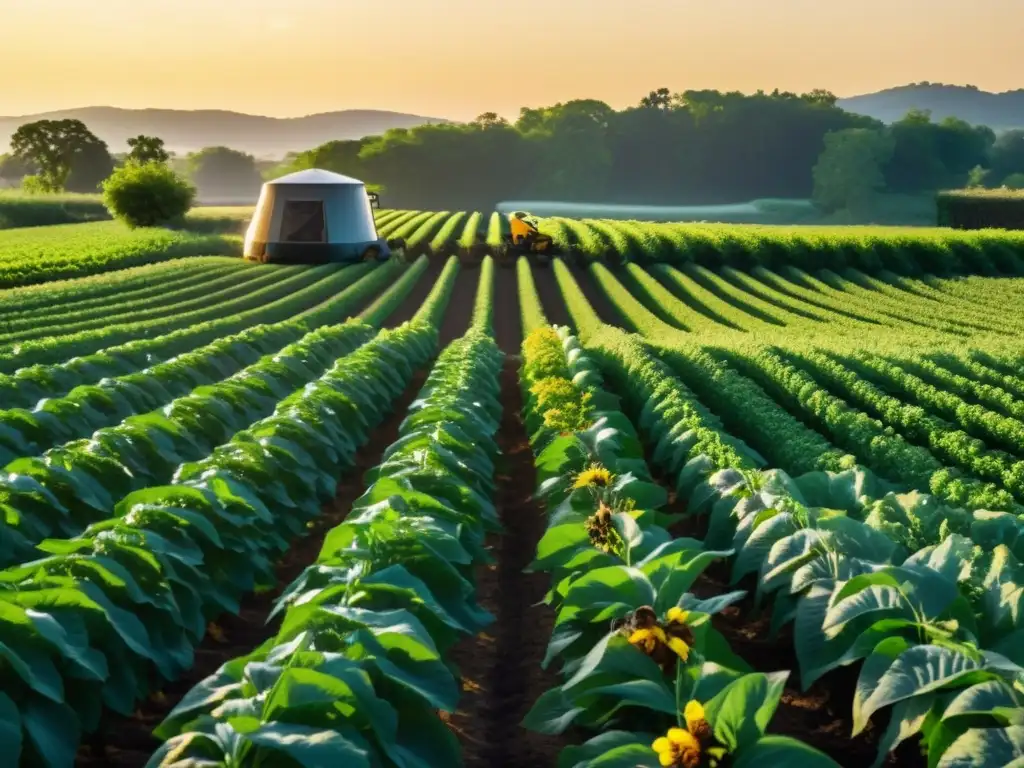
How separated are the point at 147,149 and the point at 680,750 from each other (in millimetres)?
129667

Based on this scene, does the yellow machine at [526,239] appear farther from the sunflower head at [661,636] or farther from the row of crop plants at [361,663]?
the sunflower head at [661,636]

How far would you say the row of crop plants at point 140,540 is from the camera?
510 centimetres

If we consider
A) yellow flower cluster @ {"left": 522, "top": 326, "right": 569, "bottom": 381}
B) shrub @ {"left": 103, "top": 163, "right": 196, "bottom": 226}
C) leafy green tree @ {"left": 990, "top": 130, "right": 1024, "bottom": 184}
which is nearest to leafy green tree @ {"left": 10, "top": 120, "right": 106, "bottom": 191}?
shrub @ {"left": 103, "top": 163, "right": 196, "bottom": 226}

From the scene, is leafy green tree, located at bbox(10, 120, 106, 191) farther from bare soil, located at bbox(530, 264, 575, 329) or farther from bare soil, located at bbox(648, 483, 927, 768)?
bare soil, located at bbox(648, 483, 927, 768)

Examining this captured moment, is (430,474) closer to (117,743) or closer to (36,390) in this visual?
(117,743)

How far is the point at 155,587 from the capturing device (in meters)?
6.35

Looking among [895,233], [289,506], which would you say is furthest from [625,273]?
[289,506]

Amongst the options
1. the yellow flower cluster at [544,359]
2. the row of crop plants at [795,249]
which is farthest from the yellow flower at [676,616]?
the row of crop plants at [795,249]

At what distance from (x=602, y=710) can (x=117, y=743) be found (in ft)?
9.61

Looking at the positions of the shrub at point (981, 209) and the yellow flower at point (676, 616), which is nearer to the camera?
the yellow flower at point (676, 616)

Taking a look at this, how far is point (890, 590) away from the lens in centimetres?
520

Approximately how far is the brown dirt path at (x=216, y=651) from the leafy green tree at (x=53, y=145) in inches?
5383

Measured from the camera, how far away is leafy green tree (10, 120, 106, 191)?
13562 centimetres

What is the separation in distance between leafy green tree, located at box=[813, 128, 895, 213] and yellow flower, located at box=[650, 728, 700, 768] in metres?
122
